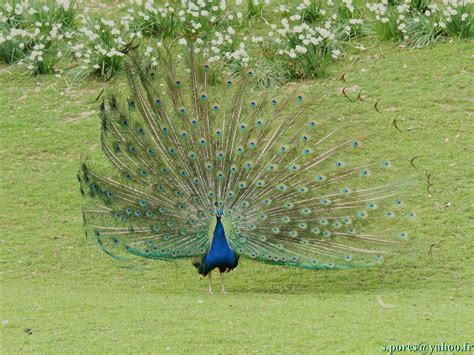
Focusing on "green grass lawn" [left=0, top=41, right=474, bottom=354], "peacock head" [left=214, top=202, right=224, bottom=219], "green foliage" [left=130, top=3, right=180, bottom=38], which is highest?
"green foliage" [left=130, top=3, right=180, bottom=38]

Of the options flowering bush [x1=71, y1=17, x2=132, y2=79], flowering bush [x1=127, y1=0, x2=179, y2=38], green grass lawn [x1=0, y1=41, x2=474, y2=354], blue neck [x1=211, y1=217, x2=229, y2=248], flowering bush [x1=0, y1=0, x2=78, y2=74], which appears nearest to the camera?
green grass lawn [x1=0, y1=41, x2=474, y2=354]

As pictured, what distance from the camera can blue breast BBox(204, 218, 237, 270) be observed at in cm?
873

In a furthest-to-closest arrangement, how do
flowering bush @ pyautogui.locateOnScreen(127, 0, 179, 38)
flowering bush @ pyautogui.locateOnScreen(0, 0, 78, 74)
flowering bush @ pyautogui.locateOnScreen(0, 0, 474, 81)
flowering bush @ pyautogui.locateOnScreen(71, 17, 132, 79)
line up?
flowering bush @ pyautogui.locateOnScreen(127, 0, 179, 38) < flowering bush @ pyautogui.locateOnScreen(0, 0, 78, 74) < flowering bush @ pyautogui.locateOnScreen(71, 17, 132, 79) < flowering bush @ pyautogui.locateOnScreen(0, 0, 474, 81)

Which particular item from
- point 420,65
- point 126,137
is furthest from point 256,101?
point 420,65

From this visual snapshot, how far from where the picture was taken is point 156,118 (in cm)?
913

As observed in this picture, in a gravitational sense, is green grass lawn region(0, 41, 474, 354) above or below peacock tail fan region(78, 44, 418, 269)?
below

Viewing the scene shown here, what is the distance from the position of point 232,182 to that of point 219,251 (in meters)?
0.62

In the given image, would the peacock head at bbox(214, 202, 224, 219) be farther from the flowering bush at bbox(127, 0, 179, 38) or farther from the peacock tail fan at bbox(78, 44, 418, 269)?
the flowering bush at bbox(127, 0, 179, 38)

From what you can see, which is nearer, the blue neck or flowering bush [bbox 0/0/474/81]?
the blue neck

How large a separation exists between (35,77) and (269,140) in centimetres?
628

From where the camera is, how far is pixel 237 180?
8914 mm

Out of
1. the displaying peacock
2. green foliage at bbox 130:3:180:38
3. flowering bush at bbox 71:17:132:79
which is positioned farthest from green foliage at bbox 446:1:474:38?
the displaying peacock

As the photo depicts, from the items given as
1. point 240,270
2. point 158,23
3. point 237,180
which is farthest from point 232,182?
point 158,23

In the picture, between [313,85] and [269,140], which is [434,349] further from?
[313,85]
